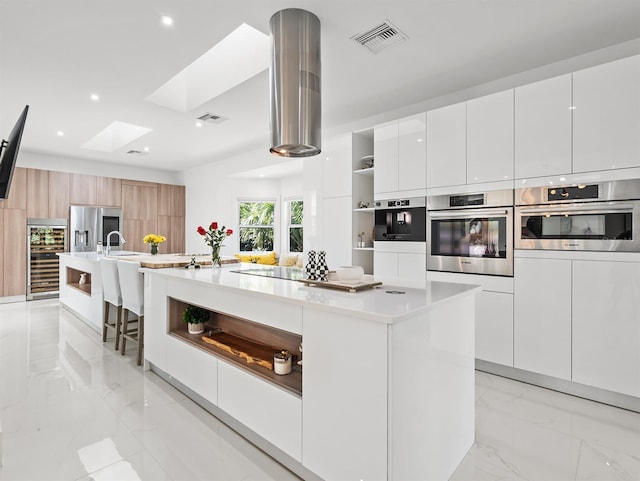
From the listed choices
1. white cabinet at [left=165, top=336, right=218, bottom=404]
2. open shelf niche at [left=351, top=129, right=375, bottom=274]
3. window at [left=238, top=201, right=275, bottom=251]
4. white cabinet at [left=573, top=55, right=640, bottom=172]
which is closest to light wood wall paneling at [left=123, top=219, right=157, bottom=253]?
window at [left=238, top=201, right=275, bottom=251]

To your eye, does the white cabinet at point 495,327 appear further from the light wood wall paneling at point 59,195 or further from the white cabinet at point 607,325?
the light wood wall paneling at point 59,195

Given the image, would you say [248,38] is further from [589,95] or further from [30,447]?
[30,447]

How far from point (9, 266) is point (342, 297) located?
7.06m

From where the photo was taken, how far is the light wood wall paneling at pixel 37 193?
623cm

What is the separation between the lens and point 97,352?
353 centimetres

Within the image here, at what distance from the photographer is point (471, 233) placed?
3170 mm

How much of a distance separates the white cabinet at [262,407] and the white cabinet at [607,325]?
2251 millimetres

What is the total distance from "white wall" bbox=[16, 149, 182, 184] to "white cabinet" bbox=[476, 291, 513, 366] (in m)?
7.60

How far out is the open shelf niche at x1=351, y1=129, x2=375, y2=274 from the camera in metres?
4.25

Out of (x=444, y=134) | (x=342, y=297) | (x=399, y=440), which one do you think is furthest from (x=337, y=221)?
(x=399, y=440)

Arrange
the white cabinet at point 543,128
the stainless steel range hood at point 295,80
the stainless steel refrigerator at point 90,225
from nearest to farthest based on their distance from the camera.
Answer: the stainless steel range hood at point 295,80 < the white cabinet at point 543,128 < the stainless steel refrigerator at point 90,225

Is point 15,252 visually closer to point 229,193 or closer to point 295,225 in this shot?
point 229,193

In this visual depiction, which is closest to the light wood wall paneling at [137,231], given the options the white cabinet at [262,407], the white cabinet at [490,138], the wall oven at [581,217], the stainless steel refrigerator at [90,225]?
the stainless steel refrigerator at [90,225]

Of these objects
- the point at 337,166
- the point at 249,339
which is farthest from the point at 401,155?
the point at 249,339
